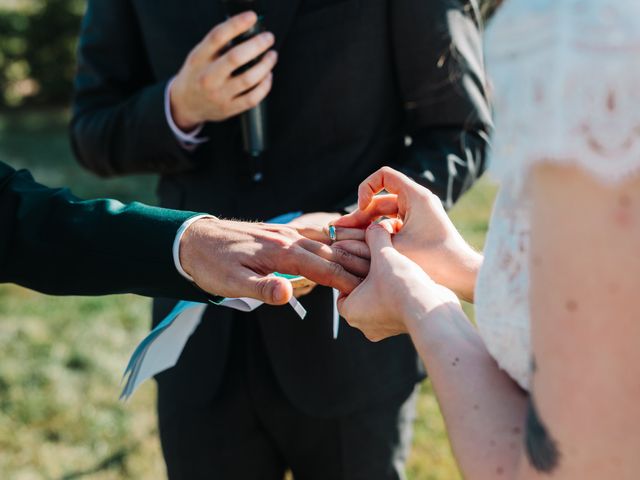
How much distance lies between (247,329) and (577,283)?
1.50 meters

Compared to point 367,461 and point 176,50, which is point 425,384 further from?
point 176,50

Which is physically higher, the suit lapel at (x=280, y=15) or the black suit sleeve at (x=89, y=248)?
the suit lapel at (x=280, y=15)

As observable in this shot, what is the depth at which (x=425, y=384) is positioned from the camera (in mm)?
4379

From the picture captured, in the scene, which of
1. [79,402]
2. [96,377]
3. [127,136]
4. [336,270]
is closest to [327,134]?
[336,270]

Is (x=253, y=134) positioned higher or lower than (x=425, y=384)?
higher

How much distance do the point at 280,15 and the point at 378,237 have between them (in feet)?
2.57

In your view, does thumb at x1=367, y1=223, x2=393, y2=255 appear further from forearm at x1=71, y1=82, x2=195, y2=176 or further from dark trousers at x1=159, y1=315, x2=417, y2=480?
forearm at x1=71, y1=82, x2=195, y2=176

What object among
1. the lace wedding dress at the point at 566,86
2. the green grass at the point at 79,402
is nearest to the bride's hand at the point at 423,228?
the lace wedding dress at the point at 566,86

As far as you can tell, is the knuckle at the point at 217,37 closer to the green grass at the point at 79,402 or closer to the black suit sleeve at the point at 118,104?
the black suit sleeve at the point at 118,104

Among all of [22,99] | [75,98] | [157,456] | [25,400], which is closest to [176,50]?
[75,98]

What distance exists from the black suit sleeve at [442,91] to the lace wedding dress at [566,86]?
118cm

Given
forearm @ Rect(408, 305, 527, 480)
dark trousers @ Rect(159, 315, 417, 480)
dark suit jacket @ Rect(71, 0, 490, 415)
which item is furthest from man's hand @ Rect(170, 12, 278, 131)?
forearm @ Rect(408, 305, 527, 480)

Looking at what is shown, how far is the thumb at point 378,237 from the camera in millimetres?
1774

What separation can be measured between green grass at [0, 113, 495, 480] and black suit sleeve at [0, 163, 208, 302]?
6.15 feet
